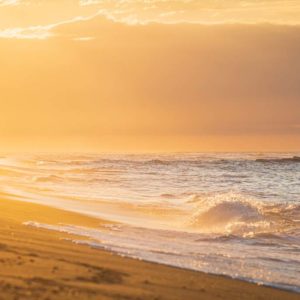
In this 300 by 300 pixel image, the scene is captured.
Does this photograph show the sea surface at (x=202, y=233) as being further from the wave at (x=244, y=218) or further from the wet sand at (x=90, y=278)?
the wet sand at (x=90, y=278)

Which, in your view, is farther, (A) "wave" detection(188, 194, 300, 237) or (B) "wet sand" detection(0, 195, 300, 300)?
(A) "wave" detection(188, 194, 300, 237)

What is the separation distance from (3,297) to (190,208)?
53.6 ft

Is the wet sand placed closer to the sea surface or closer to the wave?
the sea surface

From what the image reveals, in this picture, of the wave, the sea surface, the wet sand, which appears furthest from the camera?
the wave

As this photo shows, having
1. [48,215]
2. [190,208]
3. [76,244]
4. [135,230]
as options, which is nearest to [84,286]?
[76,244]

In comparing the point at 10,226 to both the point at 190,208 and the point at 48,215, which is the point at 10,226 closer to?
the point at 48,215

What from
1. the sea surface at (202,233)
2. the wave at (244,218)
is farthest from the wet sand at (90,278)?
the wave at (244,218)

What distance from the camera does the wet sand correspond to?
20.9 feet

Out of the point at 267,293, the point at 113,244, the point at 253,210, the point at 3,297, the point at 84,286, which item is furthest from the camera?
the point at 253,210

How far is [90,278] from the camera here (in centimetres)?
705

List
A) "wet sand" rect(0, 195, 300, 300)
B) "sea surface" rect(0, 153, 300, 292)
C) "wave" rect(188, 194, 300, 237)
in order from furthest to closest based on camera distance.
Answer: "wave" rect(188, 194, 300, 237) < "sea surface" rect(0, 153, 300, 292) < "wet sand" rect(0, 195, 300, 300)

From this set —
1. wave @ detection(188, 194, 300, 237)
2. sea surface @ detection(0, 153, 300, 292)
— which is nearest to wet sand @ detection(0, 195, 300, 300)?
sea surface @ detection(0, 153, 300, 292)

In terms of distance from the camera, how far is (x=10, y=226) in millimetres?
11094

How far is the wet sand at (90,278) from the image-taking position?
6.38 m
